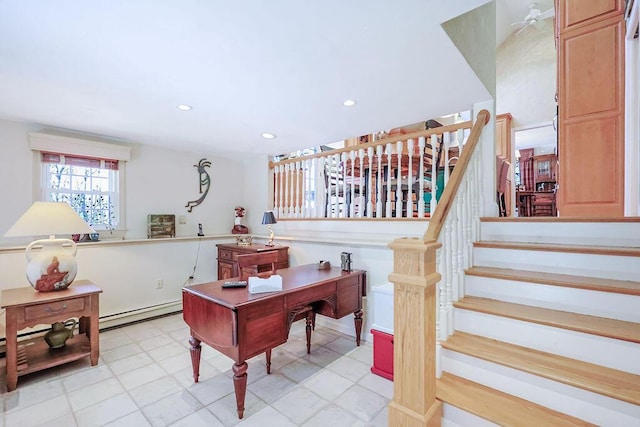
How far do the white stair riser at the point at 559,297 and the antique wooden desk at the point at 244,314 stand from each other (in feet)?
3.84

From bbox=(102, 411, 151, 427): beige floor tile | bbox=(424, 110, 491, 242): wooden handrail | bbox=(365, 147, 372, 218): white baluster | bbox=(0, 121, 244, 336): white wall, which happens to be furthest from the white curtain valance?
bbox=(424, 110, 491, 242): wooden handrail

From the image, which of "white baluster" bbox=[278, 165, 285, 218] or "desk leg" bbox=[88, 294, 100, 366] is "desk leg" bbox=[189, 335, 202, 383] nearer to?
"desk leg" bbox=[88, 294, 100, 366]

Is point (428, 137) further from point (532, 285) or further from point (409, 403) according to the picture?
point (409, 403)

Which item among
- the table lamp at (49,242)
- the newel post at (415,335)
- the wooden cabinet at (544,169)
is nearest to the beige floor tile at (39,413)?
the table lamp at (49,242)

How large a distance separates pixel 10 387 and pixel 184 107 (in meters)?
2.50

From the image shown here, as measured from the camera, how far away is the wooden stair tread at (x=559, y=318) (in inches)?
52.4

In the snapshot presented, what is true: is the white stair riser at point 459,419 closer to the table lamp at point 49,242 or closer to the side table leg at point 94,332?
the side table leg at point 94,332

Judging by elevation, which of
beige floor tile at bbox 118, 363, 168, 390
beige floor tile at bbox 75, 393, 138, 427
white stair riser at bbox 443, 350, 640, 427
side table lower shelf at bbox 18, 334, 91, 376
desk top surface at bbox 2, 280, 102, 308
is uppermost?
desk top surface at bbox 2, 280, 102, 308

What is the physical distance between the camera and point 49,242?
254cm

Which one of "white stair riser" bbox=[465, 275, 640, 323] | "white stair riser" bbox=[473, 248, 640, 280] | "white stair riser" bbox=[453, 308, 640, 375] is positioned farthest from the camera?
"white stair riser" bbox=[473, 248, 640, 280]

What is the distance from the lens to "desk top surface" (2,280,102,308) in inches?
86.5

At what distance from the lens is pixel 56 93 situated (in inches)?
87.5

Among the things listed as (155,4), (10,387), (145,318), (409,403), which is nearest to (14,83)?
(155,4)

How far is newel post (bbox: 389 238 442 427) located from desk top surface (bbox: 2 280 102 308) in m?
2.61
